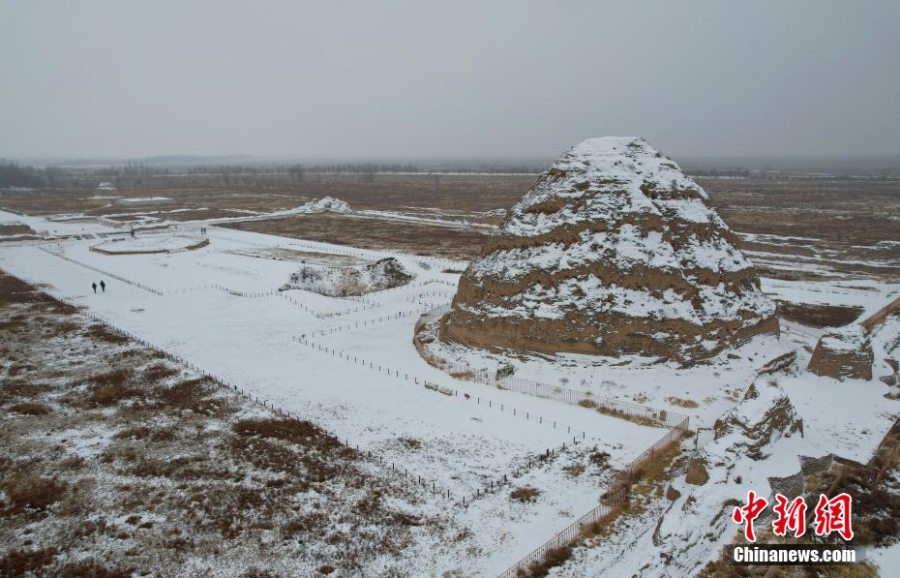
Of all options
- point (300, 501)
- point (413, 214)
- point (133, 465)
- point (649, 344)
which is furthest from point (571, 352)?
point (413, 214)

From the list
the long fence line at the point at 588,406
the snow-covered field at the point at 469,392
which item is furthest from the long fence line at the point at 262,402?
the long fence line at the point at 588,406

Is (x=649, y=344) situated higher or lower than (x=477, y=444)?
higher

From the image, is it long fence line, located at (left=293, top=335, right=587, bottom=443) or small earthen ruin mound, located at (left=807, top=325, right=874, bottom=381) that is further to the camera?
small earthen ruin mound, located at (left=807, top=325, right=874, bottom=381)

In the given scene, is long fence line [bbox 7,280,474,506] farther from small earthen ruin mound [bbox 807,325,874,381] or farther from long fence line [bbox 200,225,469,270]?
long fence line [bbox 200,225,469,270]

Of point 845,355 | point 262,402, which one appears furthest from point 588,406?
point 262,402

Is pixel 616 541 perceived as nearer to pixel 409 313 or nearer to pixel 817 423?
pixel 817 423
